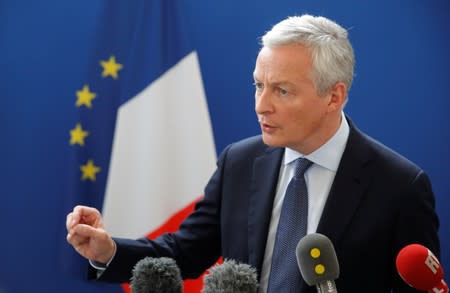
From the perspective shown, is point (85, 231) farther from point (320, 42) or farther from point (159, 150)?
point (159, 150)

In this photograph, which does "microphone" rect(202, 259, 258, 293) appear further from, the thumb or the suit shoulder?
the suit shoulder

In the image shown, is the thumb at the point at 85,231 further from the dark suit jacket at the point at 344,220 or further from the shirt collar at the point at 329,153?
the shirt collar at the point at 329,153

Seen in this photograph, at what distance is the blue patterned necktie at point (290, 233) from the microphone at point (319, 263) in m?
0.45

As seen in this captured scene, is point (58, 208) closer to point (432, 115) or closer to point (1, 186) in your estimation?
point (1, 186)

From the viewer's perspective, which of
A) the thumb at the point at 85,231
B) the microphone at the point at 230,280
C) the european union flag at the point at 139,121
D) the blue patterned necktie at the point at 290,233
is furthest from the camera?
the european union flag at the point at 139,121

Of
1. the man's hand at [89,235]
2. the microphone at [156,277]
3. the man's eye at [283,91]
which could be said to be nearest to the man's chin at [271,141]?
the man's eye at [283,91]

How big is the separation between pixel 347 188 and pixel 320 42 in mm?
393

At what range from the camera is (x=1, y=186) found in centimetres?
297

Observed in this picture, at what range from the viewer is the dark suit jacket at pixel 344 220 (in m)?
1.68

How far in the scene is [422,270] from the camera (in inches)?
45.6

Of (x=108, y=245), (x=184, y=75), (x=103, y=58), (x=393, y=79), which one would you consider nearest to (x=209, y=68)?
(x=184, y=75)

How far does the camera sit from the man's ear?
5.73 ft

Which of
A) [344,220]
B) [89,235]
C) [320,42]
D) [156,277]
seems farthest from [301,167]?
[156,277]

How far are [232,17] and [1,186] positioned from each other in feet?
4.32
